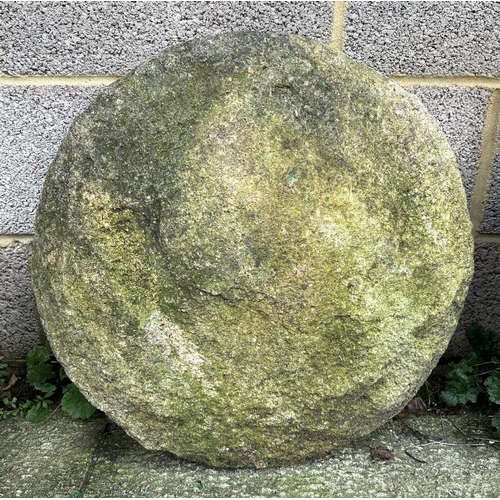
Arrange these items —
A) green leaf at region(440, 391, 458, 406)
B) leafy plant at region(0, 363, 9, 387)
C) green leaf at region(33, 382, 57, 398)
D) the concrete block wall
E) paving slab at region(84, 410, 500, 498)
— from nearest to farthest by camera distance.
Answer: paving slab at region(84, 410, 500, 498)
the concrete block wall
green leaf at region(440, 391, 458, 406)
green leaf at region(33, 382, 57, 398)
leafy plant at region(0, 363, 9, 387)

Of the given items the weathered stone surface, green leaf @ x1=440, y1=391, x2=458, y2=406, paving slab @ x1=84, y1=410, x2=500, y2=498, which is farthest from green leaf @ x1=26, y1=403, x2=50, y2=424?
green leaf @ x1=440, y1=391, x2=458, y2=406

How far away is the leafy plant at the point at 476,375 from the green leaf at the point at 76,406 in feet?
3.89

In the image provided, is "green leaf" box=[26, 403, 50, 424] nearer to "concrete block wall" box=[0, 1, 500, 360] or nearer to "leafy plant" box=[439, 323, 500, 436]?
"concrete block wall" box=[0, 1, 500, 360]

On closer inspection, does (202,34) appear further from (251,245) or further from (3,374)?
(3,374)

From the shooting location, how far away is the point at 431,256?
1562mm

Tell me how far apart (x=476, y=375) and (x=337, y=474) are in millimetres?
661

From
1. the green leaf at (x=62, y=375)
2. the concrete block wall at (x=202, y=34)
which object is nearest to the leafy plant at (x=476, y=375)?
the concrete block wall at (x=202, y=34)

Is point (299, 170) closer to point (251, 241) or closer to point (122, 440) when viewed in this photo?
point (251, 241)

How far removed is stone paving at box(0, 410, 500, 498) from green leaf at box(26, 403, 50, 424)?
0.06 meters

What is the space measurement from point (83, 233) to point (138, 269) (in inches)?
6.7

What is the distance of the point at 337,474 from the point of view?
5.55ft

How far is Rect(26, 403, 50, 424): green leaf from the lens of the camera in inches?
78.2

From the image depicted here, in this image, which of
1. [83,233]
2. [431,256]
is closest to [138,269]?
[83,233]

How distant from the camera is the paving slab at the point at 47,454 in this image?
1.67 metres
